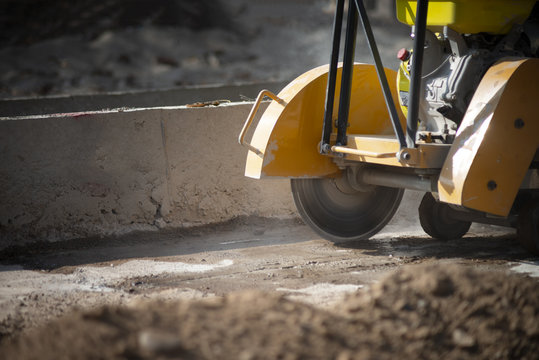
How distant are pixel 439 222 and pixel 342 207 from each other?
80cm

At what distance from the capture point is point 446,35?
4.91 m

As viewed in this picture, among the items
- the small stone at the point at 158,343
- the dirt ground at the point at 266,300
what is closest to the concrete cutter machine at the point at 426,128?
the dirt ground at the point at 266,300

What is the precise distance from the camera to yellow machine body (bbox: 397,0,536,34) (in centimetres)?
482

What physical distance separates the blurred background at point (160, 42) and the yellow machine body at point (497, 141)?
6422 millimetres

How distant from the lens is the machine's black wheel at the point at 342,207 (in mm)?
5707

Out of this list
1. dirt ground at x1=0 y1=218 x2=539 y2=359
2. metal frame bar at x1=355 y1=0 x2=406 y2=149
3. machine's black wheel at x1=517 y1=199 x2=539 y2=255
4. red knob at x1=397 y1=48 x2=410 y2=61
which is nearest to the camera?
dirt ground at x1=0 y1=218 x2=539 y2=359

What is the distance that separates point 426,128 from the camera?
17.6ft

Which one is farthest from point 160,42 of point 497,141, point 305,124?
point 497,141

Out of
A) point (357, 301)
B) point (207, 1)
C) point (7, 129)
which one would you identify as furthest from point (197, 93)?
point (357, 301)

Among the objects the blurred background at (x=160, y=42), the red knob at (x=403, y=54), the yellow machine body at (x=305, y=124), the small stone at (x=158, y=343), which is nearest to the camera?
the small stone at (x=158, y=343)

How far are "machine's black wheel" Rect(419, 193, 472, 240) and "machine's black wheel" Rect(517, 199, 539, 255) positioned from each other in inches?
29.3

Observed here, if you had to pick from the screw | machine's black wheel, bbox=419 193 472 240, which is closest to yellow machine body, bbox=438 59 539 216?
the screw

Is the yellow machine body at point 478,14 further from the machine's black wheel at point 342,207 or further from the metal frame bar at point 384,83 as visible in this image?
the machine's black wheel at point 342,207

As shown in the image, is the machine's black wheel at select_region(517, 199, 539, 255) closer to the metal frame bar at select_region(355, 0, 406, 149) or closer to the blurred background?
the metal frame bar at select_region(355, 0, 406, 149)
